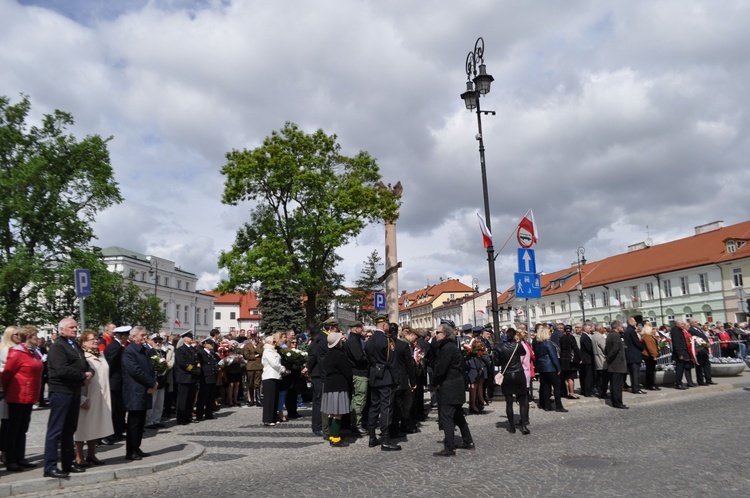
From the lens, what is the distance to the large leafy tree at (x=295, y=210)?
85.8 feet

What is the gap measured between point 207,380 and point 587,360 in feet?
31.5

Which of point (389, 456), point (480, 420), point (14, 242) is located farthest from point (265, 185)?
point (389, 456)

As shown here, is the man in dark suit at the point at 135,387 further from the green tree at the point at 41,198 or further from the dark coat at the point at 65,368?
the green tree at the point at 41,198

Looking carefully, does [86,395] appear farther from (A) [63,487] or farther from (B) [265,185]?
(B) [265,185]

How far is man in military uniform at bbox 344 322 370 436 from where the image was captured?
10164 mm

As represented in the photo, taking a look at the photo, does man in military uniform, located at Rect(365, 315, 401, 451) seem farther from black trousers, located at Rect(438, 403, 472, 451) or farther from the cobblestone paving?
black trousers, located at Rect(438, 403, 472, 451)

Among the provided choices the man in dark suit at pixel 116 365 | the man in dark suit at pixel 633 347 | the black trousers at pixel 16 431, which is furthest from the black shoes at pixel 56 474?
the man in dark suit at pixel 633 347

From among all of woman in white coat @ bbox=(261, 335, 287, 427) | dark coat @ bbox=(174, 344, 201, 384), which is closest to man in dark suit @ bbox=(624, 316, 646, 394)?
woman in white coat @ bbox=(261, 335, 287, 427)

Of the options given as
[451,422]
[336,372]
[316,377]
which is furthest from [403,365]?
[316,377]

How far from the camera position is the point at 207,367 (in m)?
13.2

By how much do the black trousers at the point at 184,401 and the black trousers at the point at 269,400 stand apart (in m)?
1.79

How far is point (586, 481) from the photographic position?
659cm

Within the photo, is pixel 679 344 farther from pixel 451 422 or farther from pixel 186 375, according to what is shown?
pixel 186 375

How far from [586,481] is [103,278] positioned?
3200 cm
